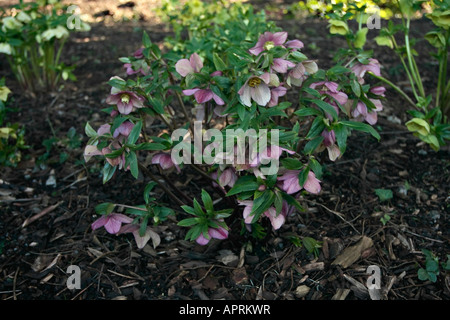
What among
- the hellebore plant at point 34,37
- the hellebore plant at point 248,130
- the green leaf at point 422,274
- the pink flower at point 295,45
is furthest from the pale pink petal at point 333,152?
the hellebore plant at point 34,37

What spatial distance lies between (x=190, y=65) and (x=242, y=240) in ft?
2.12

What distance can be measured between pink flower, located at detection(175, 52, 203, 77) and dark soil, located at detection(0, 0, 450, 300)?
0.59 metres

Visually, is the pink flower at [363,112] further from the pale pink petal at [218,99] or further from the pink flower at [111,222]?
the pink flower at [111,222]

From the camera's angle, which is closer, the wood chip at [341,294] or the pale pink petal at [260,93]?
the pale pink petal at [260,93]

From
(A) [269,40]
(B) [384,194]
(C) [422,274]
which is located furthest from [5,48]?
(C) [422,274]

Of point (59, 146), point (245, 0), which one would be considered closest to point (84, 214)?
point (59, 146)

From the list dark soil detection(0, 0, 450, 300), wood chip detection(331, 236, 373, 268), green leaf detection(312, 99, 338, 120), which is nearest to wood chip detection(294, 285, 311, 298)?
dark soil detection(0, 0, 450, 300)

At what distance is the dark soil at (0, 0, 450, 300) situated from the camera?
147cm

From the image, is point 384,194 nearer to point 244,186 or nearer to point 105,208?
point 244,186

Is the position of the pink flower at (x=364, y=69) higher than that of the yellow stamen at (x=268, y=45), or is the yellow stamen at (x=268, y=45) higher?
the yellow stamen at (x=268, y=45)

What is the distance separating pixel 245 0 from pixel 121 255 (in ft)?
9.36

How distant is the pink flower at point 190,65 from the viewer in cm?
134

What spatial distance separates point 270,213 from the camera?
4.22 ft

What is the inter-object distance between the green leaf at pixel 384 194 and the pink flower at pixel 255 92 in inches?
30.1
